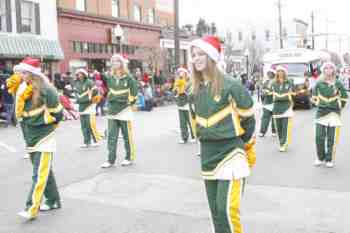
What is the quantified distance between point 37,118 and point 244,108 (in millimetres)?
2809

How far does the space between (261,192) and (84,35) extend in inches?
1055

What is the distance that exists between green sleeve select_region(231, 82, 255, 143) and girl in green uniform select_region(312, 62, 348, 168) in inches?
202

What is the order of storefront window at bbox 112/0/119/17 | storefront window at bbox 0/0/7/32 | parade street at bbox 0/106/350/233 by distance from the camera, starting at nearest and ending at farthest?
parade street at bbox 0/106/350/233 < storefront window at bbox 0/0/7/32 < storefront window at bbox 112/0/119/17

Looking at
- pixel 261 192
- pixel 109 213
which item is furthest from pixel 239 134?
pixel 261 192

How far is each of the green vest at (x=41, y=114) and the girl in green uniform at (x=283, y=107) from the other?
20.5ft

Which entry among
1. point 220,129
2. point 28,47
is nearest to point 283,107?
point 220,129

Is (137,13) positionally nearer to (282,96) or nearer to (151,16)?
(151,16)

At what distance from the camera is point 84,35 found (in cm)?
3228

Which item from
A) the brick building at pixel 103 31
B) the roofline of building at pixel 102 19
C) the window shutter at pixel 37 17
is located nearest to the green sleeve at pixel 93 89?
the brick building at pixel 103 31

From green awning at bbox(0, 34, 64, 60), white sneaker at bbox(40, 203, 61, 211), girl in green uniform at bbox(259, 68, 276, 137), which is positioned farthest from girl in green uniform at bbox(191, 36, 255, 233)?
green awning at bbox(0, 34, 64, 60)

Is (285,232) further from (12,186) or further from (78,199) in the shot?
(12,186)

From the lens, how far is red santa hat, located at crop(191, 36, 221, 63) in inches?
162

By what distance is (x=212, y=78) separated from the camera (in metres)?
4.08

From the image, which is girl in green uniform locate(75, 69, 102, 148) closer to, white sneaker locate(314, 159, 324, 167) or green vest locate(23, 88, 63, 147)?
white sneaker locate(314, 159, 324, 167)
